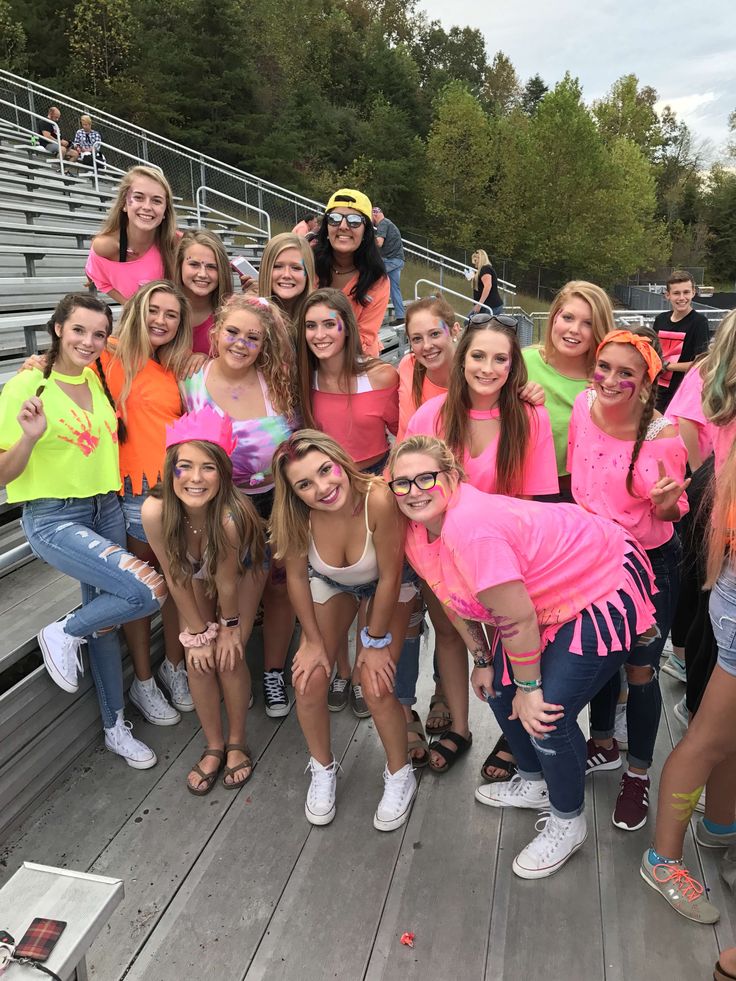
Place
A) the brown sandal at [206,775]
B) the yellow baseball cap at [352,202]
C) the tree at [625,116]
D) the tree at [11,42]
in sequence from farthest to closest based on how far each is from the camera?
1. the tree at [625,116]
2. the tree at [11,42]
3. the yellow baseball cap at [352,202]
4. the brown sandal at [206,775]

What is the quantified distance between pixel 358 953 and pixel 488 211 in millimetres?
33536

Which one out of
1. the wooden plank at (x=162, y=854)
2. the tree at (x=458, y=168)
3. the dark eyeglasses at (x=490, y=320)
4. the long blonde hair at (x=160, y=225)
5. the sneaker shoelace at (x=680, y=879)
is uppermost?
the tree at (x=458, y=168)

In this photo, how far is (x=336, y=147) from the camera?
30266mm

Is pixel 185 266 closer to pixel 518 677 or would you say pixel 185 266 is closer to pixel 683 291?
pixel 518 677

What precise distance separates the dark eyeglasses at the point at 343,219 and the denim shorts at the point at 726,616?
7.60 ft

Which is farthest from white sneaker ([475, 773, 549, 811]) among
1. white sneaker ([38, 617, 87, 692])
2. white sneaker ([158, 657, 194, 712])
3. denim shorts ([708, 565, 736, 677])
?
white sneaker ([38, 617, 87, 692])

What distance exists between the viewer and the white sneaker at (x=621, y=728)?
2.74 metres

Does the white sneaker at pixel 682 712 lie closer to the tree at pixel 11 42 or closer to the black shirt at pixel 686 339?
the black shirt at pixel 686 339

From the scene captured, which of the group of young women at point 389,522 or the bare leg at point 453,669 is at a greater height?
the group of young women at point 389,522

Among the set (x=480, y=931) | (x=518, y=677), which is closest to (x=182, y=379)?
(x=518, y=677)

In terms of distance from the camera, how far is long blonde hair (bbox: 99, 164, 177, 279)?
10.3 ft

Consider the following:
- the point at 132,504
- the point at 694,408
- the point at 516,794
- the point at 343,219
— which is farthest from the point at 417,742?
the point at 343,219

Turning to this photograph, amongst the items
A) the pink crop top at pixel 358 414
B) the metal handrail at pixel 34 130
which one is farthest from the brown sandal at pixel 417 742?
the metal handrail at pixel 34 130

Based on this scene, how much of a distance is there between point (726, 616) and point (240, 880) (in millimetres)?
1683
